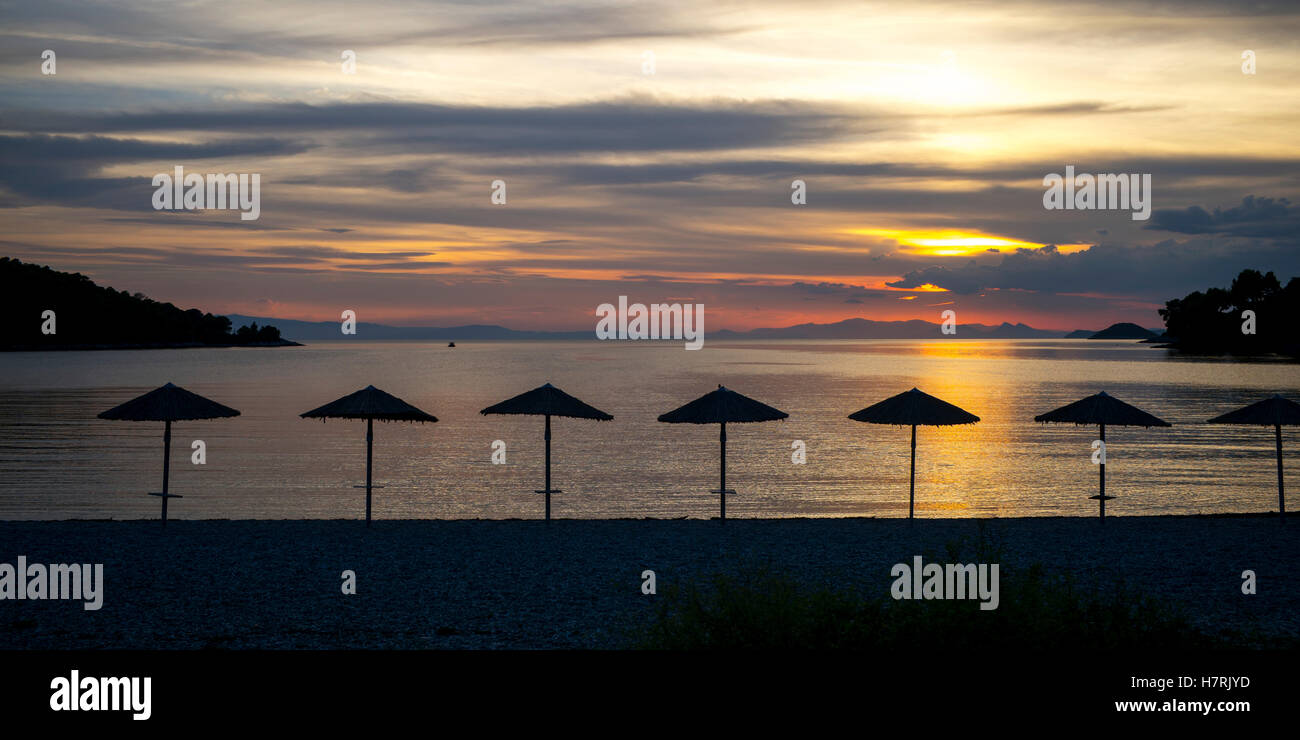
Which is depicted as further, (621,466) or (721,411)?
(621,466)

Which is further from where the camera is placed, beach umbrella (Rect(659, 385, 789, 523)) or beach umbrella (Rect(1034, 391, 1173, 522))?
beach umbrella (Rect(1034, 391, 1173, 522))

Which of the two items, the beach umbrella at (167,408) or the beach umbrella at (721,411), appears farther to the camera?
the beach umbrella at (721,411)

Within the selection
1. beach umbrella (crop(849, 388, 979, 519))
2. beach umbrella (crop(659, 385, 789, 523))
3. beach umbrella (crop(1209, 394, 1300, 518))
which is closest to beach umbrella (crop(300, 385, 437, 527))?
beach umbrella (crop(659, 385, 789, 523))

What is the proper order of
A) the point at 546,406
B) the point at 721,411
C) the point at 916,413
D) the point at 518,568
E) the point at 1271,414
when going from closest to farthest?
the point at 518,568
the point at 1271,414
the point at 721,411
the point at 546,406
the point at 916,413

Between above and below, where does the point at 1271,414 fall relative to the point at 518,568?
above

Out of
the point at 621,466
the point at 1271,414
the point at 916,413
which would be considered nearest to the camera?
the point at 1271,414

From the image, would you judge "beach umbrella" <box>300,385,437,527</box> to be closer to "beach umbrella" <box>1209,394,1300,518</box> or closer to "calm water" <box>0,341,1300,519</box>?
"calm water" <box>0,341,1300,519</box>

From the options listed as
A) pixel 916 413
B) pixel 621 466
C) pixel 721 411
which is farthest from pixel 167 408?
pixel 621 466

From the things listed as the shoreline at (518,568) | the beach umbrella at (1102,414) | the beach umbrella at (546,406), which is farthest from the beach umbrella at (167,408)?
the beach umbrella at (1102,414)

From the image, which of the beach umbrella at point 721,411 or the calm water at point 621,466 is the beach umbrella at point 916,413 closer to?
the beach umbrella at point 721,411

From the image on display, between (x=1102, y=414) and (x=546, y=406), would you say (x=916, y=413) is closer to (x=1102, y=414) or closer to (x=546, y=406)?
(x=1102, y=414)

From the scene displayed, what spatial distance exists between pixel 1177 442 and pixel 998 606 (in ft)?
135

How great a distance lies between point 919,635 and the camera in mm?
9930
